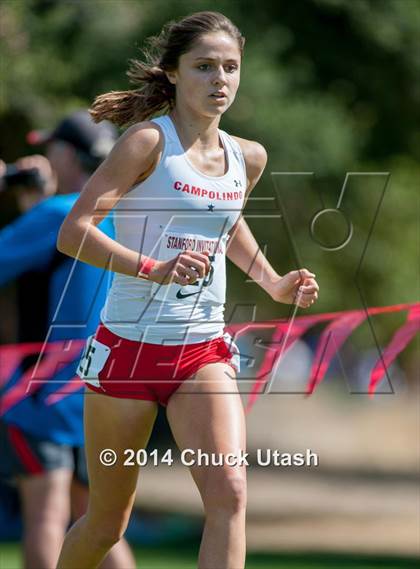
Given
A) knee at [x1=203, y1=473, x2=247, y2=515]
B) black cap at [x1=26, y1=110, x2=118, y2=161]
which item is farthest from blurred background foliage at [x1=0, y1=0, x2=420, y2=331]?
knee at [x1=203, y1=473, x2=247, y2=515]

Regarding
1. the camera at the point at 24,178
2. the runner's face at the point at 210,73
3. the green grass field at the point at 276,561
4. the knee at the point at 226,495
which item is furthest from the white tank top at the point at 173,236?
the green grass field at the point at 276,561

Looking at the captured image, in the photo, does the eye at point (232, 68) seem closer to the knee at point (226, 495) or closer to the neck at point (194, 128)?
the neck at point (194, 128)

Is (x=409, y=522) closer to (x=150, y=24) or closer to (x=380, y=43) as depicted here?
(x=380, y=43)

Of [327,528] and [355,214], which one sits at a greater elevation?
Answer: [355,214]

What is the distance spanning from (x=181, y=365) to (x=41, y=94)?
5984 mm

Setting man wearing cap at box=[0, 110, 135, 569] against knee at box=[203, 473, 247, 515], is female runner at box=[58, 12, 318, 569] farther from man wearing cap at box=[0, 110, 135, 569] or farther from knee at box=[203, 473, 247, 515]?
man wearing cap at box=[0, 110, 135, 569]

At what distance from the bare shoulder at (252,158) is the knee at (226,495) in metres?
1.08

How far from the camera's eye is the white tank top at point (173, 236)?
3.85 metres

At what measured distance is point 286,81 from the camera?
10.0 metres

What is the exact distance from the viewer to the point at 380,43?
976cm

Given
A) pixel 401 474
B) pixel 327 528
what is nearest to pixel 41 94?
pixel 327 528

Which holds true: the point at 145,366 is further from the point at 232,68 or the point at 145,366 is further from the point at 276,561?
the point at 276,561

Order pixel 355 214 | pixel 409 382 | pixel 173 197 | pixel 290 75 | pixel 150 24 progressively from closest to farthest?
pixel 173 197, pixel 150 24, pixel 290 75, pixel 355 214, pixel 409 382

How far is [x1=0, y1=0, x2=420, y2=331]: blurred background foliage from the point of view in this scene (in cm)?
941
